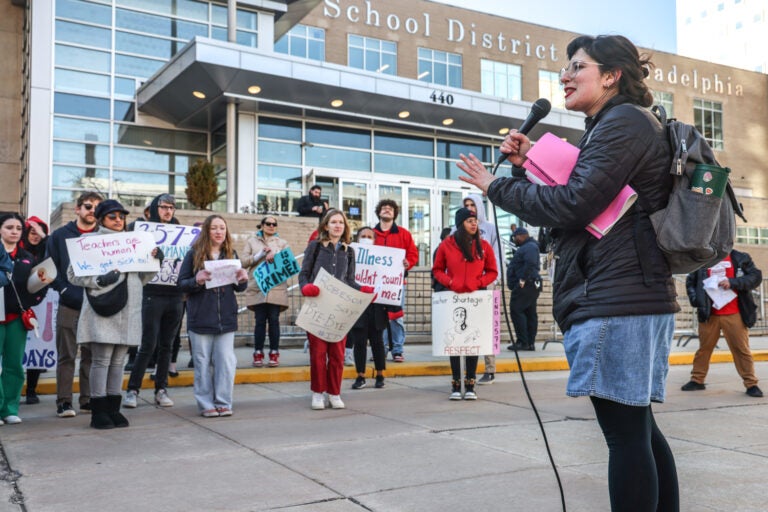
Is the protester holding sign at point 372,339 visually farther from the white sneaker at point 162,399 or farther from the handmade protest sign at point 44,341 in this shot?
the handmade protest sign at point 44,341

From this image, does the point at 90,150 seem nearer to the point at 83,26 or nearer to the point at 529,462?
the point at 83,26

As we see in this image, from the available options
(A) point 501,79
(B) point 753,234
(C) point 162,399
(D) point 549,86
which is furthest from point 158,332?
(B) point 753,234

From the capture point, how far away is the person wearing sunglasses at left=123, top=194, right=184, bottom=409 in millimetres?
7223

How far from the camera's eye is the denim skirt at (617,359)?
2.47 meters

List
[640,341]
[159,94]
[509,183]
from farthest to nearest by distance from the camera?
[159,94]
[509,183]
[640,341]

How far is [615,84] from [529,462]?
2832 mm

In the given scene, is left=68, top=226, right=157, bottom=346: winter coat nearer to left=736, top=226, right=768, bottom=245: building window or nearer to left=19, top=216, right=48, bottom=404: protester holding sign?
left=19, top=216, right=48, bottom=404: protester holding sign

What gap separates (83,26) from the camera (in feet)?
63.7

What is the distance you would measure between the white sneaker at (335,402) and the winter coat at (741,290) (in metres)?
4.27

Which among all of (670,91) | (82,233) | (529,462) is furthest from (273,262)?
(670,91)

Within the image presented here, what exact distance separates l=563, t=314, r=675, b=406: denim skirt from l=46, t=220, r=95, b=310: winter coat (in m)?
5.58

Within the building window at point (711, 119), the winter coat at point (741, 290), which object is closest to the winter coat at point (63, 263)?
the winter coat at point (741, 290)

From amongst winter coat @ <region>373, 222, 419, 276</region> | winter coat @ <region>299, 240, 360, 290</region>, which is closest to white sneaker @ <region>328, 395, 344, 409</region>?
winter coat @ <region>299, 240, 360, 290</region>

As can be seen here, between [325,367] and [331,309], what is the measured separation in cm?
61
